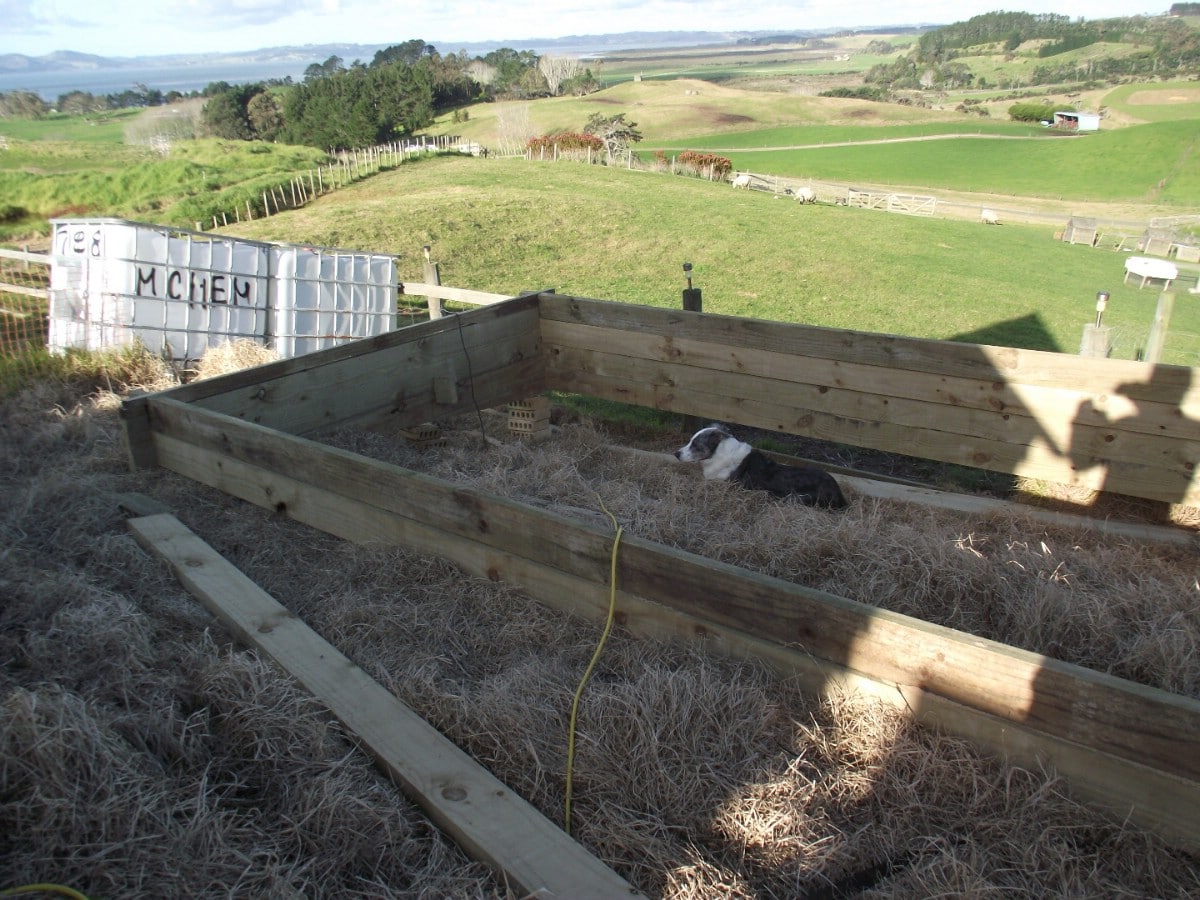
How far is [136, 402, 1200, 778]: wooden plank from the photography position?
2.14 m

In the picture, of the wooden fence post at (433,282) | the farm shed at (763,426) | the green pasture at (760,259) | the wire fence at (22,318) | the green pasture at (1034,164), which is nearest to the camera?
the farm shed at (763,426)

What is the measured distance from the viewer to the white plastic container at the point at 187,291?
24.4 ft

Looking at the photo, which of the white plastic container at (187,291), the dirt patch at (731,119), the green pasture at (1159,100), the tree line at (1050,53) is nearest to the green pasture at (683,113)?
the dirt patch at (731,119)

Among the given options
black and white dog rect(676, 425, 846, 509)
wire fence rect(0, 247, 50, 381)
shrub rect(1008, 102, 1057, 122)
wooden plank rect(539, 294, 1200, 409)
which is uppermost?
shrub rect(1008, 102, 1057, 122)

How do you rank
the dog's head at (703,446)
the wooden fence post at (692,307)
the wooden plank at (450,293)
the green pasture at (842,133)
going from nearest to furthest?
Result: the dog's head at (703,446) < the wooden fence post at (692,307) < the wooden plank at (450,293) < the green pasture at (842,133)

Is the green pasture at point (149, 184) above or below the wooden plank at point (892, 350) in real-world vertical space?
below

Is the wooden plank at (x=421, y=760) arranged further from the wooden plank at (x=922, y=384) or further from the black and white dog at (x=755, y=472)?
the wooden plank at (x=922, y=384)

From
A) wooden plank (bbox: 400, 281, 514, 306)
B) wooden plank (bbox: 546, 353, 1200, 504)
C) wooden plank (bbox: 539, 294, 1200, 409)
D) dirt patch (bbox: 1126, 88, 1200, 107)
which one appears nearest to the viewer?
wooden plank (bbox: 539, 294, 1200, 409)

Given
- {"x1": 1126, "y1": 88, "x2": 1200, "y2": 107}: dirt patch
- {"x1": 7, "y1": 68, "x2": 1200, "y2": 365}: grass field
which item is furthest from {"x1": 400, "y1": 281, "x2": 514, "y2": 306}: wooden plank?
{"x1": 1126, "y1": 88, "x2": 1200, "y2": 107}: dirt patch

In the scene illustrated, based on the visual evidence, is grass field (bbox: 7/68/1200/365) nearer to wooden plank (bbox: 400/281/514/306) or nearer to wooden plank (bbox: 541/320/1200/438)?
wooden plank (bbox: 400/281/514/306)

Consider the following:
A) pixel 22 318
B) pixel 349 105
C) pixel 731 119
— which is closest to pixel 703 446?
pixel 22 318

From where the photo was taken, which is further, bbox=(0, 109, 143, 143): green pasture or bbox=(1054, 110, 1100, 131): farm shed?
bbox=(1054, 110, 1100, 131): farm shed

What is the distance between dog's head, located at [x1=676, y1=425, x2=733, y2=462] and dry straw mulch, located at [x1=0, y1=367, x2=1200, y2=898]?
1433mm

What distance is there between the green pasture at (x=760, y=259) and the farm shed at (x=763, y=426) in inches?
292
